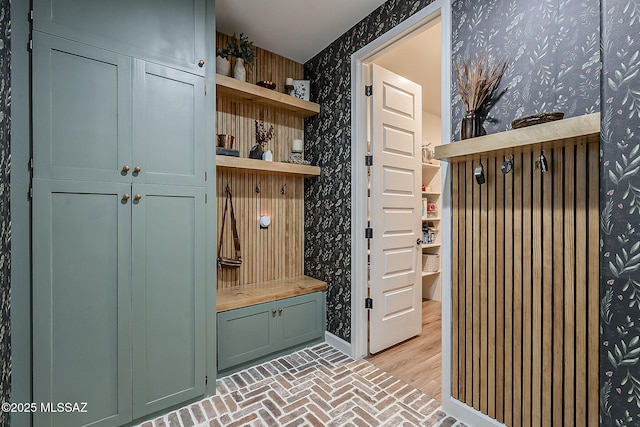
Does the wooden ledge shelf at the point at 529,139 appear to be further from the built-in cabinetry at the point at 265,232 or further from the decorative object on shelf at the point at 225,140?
the decorative object on shelf at the point at 225,140

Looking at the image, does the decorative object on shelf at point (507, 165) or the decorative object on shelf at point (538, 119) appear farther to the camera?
the decorative object on shelf at point (507, 165)

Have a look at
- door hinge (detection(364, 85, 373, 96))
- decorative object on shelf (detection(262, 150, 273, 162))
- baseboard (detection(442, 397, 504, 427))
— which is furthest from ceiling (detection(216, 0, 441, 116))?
baseboard (detection(442, 397, 504, 427))

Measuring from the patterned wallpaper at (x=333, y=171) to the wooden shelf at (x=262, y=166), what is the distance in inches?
7.1

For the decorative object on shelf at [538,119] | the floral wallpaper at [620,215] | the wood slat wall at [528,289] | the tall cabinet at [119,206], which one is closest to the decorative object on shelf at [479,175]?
the wood slat wall at [528,289]

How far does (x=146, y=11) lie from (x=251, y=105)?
3.70 feet

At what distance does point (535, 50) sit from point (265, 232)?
2384 mm

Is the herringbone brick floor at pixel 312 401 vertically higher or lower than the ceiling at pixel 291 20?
lower

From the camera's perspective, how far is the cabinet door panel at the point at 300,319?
8.52ft

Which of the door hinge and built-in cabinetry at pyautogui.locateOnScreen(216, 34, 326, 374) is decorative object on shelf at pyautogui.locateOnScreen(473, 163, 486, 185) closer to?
the door hinge

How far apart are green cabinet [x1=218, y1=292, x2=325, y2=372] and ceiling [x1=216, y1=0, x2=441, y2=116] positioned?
2.26 m

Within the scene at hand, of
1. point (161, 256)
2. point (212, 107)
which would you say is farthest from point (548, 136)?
point (161, 256)

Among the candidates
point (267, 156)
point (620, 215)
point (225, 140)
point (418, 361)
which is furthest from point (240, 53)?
point (418, 361)

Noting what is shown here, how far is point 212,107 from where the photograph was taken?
2.06 meters

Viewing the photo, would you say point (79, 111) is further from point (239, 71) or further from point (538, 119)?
point (538, 119)
